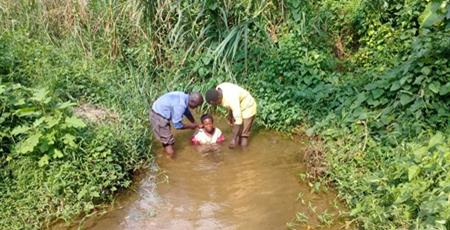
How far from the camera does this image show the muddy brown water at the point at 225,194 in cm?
488

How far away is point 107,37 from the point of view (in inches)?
316

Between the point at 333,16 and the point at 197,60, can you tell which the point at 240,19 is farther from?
the point at 333,16

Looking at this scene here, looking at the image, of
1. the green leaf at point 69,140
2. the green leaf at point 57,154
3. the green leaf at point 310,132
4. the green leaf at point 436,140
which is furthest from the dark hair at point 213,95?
the green leaf at point 436,140

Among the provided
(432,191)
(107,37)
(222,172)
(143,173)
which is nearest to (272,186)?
(222,172)

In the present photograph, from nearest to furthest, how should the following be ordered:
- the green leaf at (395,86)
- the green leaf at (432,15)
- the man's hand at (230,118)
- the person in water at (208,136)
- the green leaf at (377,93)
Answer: the green leaf at (432,15)
the green leaf at (395,86)
the green leaf at (377,93)
the person in water at (208,136)
the man's hand at (230,118)

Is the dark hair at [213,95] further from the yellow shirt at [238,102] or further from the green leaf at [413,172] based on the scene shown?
the green leaf at [413,172]

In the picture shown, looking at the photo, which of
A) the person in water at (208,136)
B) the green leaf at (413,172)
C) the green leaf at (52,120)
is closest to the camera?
the green leaf at (413,172)

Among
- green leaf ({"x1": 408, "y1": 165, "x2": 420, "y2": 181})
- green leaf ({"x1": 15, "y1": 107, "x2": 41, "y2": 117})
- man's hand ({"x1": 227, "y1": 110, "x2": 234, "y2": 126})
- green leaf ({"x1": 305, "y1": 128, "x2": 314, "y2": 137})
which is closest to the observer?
green leaf ({"x1": 408, "y1": 165, "x2": 420, "y2": 181})

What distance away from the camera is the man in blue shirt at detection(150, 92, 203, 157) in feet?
20.3

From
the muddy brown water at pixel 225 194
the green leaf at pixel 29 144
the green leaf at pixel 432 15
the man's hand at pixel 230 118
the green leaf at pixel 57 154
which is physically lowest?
the muddy brown water at pixel 225 194

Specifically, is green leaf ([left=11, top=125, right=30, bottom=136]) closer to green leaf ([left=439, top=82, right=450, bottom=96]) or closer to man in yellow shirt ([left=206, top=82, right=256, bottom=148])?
man in yellow shirt ([left=206, top=82, right=256, bottom=148])

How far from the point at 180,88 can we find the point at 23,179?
9.61 ft

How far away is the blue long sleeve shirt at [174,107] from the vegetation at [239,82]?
392 millimetres

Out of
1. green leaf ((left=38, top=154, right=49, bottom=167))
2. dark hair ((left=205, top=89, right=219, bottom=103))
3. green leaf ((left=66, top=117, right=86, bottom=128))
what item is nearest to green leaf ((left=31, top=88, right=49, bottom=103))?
green leaf ((left=66, top=117, right=86, bottom=128))
